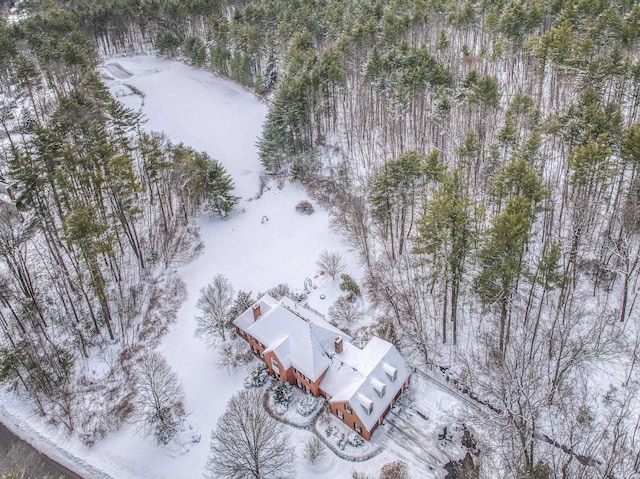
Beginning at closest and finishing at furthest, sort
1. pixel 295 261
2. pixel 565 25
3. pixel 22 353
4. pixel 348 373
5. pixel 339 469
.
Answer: pixel 339 469, pixel 348 373, pixel 22 353, pixel 295 261, pixel 565 25

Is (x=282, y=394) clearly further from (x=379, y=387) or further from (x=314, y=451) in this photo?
(x=379, y=387)

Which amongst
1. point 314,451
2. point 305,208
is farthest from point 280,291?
point 314,451

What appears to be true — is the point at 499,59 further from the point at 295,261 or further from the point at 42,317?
the point at 42,317

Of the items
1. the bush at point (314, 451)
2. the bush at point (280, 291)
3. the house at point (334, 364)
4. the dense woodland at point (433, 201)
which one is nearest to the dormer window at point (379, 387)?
the house at point (334, 364)

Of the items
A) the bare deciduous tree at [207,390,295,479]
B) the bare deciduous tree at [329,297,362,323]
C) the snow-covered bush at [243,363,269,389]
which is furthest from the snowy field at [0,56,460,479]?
the bare deciduous tree at [207,390,295,479]

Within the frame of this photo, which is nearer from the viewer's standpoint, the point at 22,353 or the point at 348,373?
the point at 348,373

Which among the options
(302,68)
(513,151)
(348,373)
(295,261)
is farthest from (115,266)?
(513,151)

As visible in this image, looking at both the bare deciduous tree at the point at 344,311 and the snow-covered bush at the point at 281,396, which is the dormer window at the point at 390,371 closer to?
the bare deciduous tree at the point at 344,311
